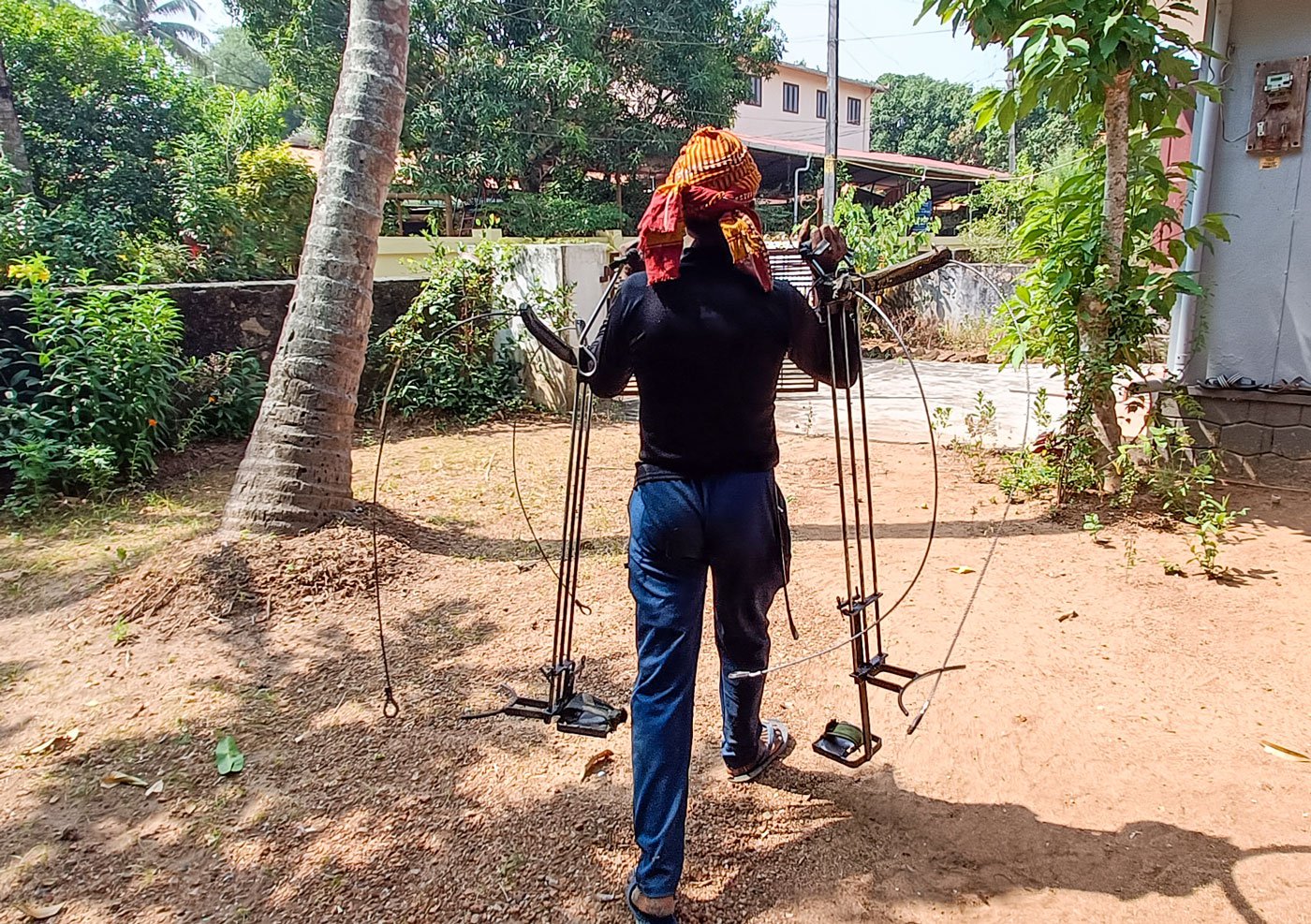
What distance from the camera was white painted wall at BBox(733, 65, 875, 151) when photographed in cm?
3375

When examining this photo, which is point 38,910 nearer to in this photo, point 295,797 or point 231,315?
point 295,797

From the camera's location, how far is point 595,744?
10.1ft

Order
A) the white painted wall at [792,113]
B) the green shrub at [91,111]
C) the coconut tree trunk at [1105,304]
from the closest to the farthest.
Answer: the coconut tree trunk at [1105,304]
the green shrub at [91,111]
the white painted wall at [792,113]

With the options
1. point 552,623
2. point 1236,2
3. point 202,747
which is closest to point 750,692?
point 552,623

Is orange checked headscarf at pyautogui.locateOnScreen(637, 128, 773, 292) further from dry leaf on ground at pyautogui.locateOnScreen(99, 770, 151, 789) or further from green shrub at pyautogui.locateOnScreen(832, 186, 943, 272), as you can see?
green shrub at pyautogui.locateOnScreen(832, 186, 943, 272)

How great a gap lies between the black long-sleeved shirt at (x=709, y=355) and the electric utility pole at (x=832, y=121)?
13.5 meters

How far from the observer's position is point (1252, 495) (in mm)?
5312

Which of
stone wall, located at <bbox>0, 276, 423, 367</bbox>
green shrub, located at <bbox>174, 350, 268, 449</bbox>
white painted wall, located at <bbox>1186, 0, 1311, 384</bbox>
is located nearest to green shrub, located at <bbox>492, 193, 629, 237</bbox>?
stone wall, located at <bbox>0, 276, 423, 367</bbox>

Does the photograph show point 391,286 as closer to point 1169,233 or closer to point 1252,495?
point 1169,233

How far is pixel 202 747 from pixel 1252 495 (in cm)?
599

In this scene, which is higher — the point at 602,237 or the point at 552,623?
the point at 602,237

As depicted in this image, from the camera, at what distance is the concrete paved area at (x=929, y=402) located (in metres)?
7.89

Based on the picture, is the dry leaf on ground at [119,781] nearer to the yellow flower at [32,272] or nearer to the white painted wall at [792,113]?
the yellow flower at [32,272]

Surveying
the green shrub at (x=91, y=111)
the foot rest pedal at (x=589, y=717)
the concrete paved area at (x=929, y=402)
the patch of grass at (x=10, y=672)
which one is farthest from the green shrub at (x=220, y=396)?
the green shrub at (x=91, y=111)
